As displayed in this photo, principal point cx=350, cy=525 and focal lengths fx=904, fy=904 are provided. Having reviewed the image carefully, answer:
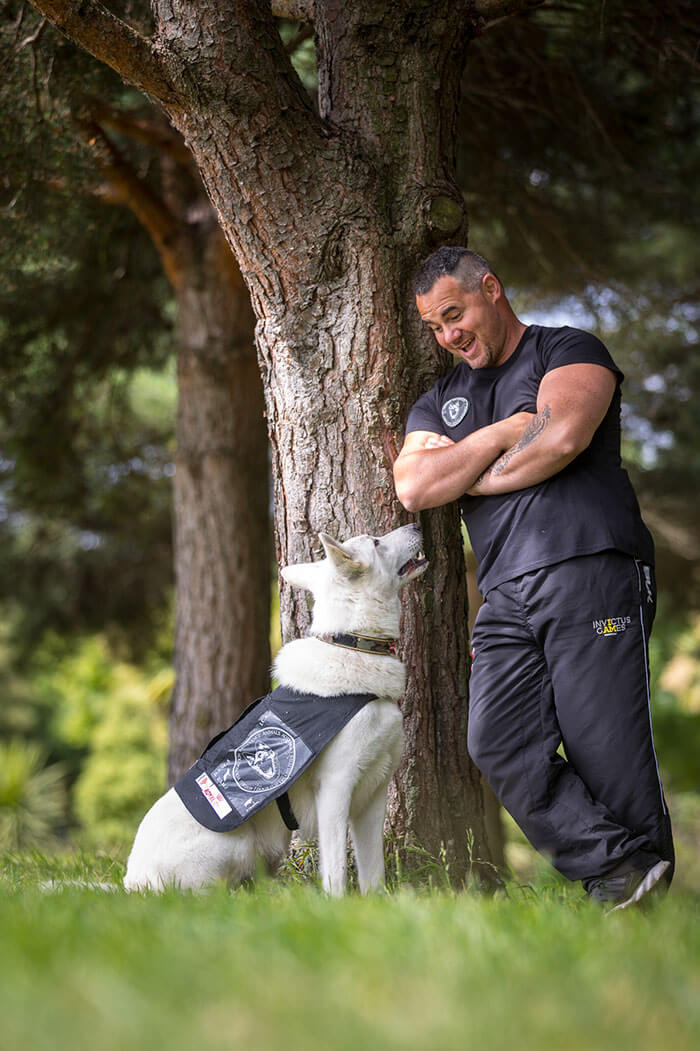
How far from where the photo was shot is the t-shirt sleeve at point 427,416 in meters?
3.97

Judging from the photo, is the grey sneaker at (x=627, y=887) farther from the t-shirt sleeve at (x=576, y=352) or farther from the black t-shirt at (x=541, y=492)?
the t-shirt sleeve at (x=576, y=352)

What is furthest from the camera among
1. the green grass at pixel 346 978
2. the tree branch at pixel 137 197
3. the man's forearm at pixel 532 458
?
the tree branch at pixel 137 197

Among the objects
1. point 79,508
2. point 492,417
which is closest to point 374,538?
Result: point 492,417

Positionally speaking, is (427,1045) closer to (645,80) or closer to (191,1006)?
(191,1006)

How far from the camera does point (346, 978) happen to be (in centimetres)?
189

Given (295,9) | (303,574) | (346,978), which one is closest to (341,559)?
(303,574)

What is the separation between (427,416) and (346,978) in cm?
259

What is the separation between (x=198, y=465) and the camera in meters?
7.91

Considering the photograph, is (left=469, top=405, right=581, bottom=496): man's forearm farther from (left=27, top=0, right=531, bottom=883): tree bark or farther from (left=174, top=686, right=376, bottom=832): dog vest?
(left=174, top=686, right=376, bottom=832): dog vest

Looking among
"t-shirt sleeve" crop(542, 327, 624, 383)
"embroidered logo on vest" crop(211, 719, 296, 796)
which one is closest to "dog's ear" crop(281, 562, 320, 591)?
"embroidered logo on vest" crop(211, 719, 296, 796)

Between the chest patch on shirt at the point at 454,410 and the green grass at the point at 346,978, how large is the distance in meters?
2.01

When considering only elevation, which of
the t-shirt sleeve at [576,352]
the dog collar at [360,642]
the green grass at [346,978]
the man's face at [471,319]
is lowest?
the green grass at [346,978]

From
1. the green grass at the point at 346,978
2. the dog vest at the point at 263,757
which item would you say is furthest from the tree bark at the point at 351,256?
the green grass at the point at 346,978

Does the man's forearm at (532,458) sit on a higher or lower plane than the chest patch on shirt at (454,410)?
lower
